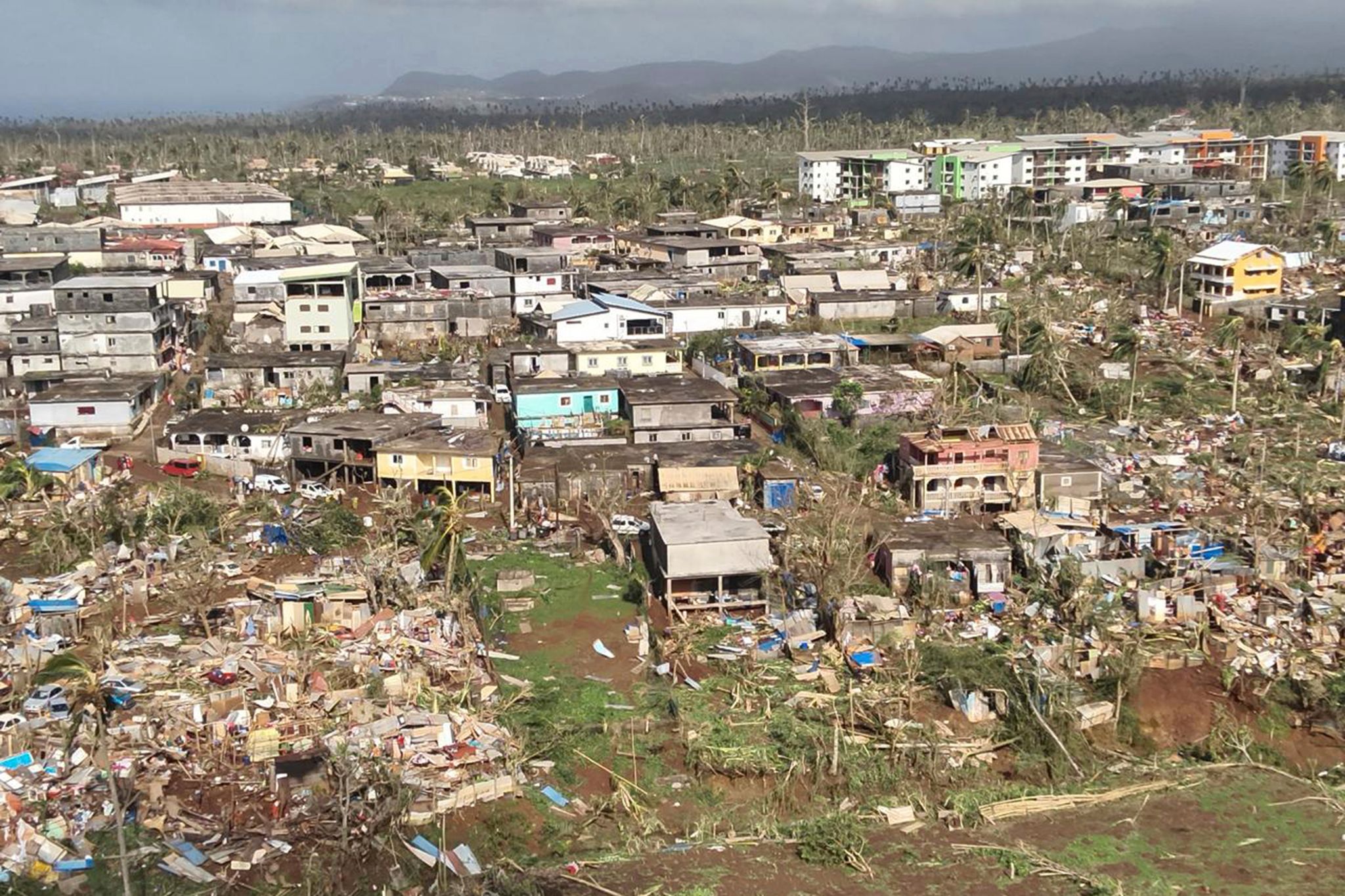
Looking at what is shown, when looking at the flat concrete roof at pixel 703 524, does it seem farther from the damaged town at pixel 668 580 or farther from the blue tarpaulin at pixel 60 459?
the blue tarpaulin at pixel 60 459

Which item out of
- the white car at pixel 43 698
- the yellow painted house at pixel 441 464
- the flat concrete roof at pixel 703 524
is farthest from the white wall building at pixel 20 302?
the flat concrete roof at pixel 703 524

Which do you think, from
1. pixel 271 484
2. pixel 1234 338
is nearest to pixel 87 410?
pixel 271 484

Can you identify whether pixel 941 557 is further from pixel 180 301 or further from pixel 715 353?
pixel 180 301

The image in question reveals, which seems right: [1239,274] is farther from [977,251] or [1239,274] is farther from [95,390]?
[95,390]

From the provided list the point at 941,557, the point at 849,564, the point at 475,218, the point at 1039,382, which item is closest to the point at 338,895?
the point at 849,564

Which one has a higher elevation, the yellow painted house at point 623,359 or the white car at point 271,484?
the yellow painted house at point 623,359

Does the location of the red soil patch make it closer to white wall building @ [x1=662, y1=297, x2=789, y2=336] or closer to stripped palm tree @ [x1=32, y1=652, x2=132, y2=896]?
stripped palm tree @ [x1=32, y1=652, x2=132, y2=896]
